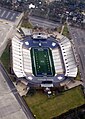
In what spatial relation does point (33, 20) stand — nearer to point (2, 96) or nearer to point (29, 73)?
point (29, 73)

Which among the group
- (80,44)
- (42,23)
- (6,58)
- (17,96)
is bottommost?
(80,44)

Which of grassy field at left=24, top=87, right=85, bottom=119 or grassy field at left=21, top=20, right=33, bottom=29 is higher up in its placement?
grassy field at left=21, top=20, right=33, bottom=29

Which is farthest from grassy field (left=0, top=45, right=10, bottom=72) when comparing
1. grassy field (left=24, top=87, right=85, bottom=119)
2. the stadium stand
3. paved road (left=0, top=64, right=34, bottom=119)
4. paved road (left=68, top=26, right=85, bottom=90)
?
paved road (left=68, top=26, right=85, bottom=90)

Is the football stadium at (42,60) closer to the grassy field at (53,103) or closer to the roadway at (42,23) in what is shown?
the grassy field at (53,103)

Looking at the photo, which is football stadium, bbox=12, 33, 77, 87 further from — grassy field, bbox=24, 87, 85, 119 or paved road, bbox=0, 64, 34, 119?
grassy field, bbox=24, 87, 85, 119

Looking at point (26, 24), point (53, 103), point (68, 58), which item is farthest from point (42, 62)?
point (26, 24)

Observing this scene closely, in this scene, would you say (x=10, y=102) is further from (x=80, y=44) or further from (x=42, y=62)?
(x=80, y=44)
